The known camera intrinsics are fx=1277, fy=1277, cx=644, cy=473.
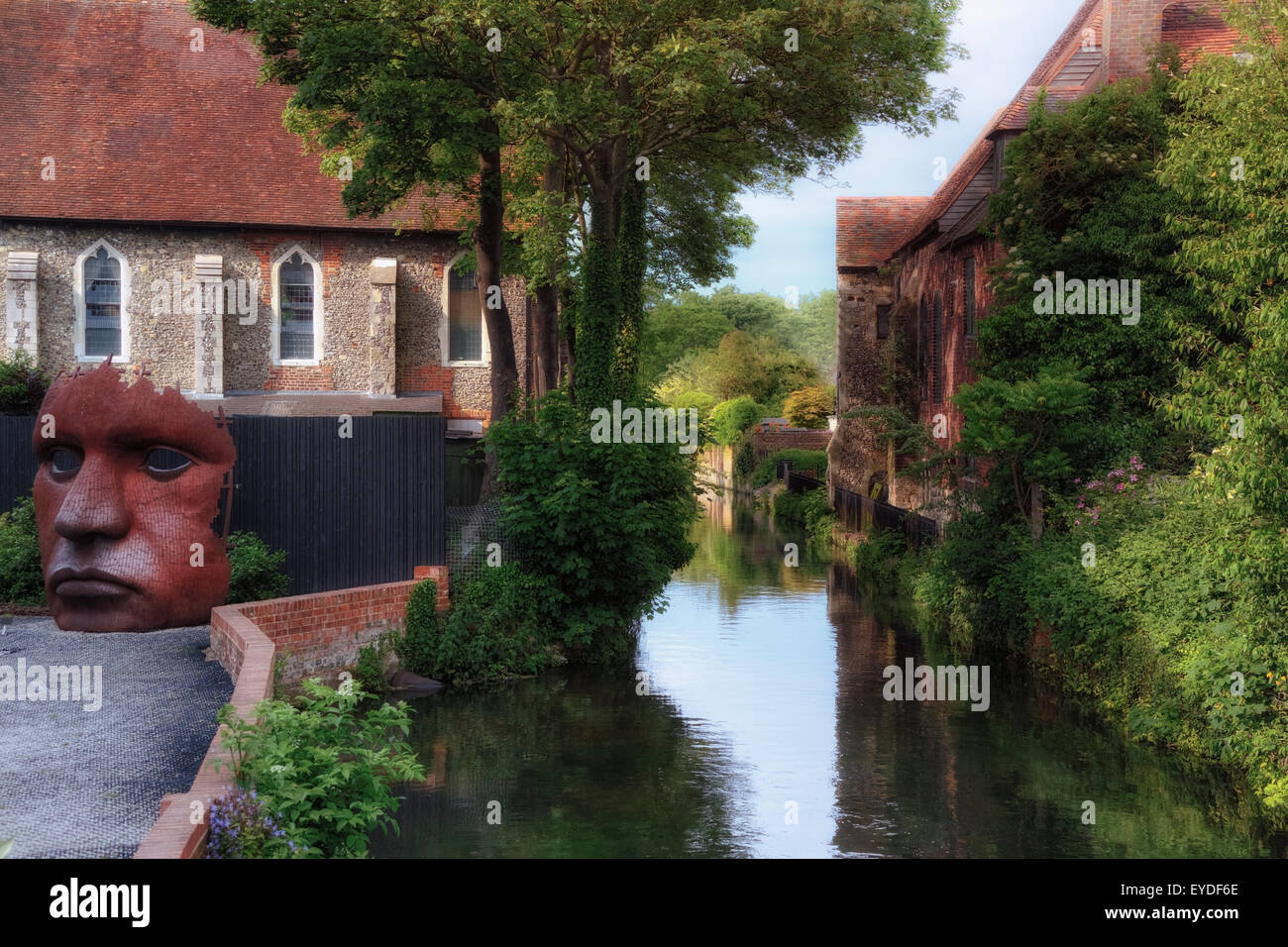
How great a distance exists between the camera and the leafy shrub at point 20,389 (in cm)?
2381

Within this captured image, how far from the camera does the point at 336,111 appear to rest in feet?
77.4

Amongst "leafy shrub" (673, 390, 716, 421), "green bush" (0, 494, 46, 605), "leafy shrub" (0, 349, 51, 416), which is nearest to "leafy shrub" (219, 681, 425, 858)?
"green bush" (0, 494, 46, 605)

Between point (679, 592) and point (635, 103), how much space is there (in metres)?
10.6

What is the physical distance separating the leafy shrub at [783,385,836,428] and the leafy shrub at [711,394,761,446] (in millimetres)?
1994

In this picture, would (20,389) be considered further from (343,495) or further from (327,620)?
(327,620)

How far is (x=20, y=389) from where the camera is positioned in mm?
23875

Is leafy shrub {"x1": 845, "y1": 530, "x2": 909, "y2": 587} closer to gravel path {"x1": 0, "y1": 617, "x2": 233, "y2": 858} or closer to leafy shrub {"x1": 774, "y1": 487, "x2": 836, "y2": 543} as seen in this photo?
leafy shrub {"x1": 774, "y1": 487, "x2": 836, "y2": 543}

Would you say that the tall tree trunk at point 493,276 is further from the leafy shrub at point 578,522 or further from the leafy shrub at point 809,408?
the leafy shrub at point 809,408

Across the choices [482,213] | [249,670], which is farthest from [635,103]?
[249,670]

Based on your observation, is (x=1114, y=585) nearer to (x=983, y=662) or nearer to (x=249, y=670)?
(x=983, y=662)

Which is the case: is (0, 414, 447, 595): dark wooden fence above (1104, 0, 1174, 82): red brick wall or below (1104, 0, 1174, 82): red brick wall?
below

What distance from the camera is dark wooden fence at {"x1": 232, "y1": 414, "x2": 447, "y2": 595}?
16.9 m

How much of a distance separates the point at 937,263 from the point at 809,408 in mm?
27357

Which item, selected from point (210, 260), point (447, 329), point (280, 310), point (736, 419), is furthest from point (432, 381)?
point (736, 419)
